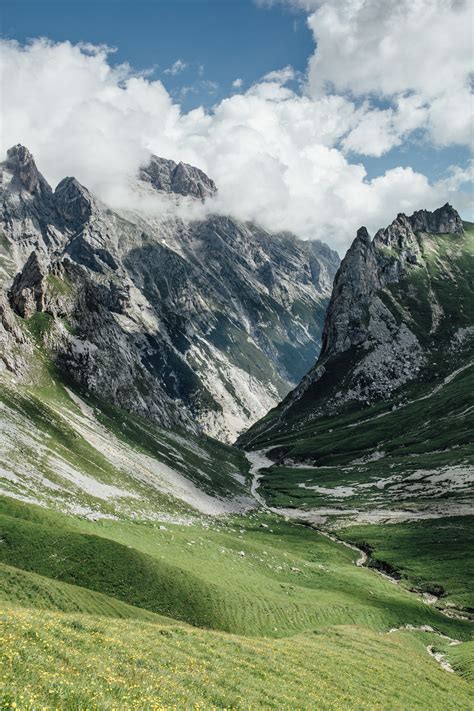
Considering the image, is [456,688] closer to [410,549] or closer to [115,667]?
[115,667]

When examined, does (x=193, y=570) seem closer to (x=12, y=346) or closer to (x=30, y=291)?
(x=12, y=346)

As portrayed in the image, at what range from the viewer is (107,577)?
44500 mm

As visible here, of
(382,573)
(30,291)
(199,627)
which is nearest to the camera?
(199,627)

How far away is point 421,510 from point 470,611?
61.1 m

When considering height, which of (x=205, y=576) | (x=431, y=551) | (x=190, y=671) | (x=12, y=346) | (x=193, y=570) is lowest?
(x=193, y=570)

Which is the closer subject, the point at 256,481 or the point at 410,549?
the point at 410,549

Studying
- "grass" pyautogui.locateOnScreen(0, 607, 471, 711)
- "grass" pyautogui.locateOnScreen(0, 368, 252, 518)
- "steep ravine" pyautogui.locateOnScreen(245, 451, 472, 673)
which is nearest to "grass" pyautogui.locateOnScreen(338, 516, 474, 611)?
"steep ravine" pyautogui.locateOnScreen(245, 451, 472, 673)

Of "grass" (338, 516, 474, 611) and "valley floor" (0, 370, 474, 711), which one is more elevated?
"grass" (338, 516, 474, 611)

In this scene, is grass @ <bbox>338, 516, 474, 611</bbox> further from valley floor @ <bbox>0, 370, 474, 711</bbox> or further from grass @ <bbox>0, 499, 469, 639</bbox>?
grass @ <bbox>0, 499, 469, 639</bbox>

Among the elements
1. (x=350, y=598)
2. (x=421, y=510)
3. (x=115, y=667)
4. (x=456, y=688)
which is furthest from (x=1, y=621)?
(x=421, y=510)

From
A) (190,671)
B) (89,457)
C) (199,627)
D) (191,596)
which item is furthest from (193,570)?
(89,457)

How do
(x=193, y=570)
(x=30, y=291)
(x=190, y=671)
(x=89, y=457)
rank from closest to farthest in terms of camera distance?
1. (x=190, y=671)
2. (x=193, y=570)
3. (x=89, y=457)
4. (x=30, y=291)

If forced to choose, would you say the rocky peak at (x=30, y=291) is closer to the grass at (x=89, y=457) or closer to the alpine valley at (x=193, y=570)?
the alpine valley at (x=193, y=570)

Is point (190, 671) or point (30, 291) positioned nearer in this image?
point (190, 671)
